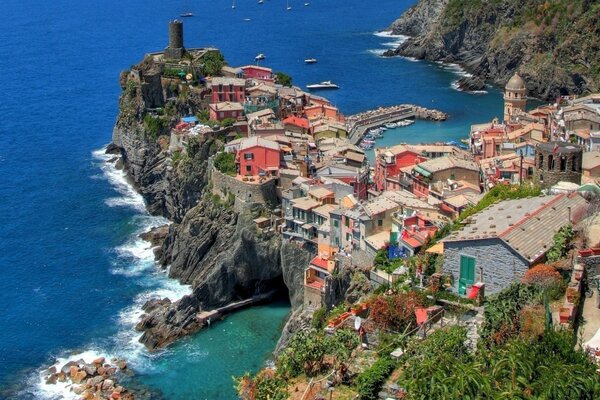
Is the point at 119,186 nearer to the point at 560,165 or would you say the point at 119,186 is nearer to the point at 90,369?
the point at 90,369

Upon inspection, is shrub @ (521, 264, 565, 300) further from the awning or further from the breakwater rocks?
the awning

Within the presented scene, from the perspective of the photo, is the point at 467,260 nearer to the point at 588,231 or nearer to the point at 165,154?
the point at 588,231

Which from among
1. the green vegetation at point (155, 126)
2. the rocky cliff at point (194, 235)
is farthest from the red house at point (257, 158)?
the green vegetation at point (155, 126)

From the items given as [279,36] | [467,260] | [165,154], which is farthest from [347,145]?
[279,36]

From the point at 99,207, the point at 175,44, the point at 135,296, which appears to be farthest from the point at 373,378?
the point at 175,44

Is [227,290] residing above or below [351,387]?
below

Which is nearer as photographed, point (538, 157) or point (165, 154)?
point (538, 157)

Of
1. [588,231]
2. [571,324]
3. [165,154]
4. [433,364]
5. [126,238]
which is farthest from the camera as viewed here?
[165,154]

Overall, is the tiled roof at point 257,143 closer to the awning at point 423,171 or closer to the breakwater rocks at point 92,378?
the awning at point 423,171
